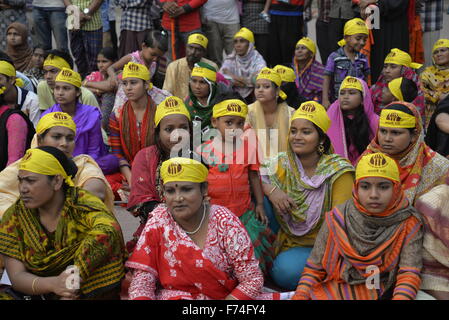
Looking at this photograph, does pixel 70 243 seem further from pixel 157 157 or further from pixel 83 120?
pixel 83 120

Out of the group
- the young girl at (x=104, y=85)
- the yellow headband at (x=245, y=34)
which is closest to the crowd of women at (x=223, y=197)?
the young girl at (x=104, y=85)

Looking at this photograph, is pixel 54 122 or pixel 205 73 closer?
pixel 54 122

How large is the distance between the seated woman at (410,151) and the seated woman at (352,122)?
108cm

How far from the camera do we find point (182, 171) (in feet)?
11.2

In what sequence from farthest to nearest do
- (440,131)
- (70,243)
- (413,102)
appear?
(413,102)
(440,131)
(70,243)

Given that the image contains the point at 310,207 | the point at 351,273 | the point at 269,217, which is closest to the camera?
the point at 351,273

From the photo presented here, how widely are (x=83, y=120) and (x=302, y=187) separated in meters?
2.21

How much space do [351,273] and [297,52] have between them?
4.60m

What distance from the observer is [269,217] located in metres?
4.50

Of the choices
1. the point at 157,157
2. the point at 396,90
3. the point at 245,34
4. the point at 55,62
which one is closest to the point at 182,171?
the point at 157,157

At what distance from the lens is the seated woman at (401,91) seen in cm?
626

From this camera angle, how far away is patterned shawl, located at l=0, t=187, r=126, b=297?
3.50 m
